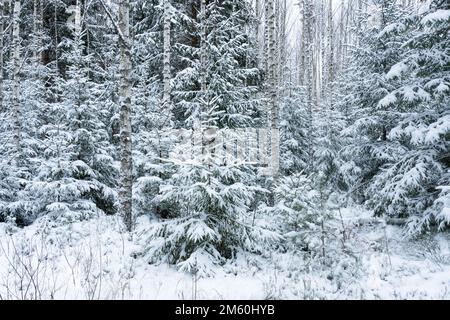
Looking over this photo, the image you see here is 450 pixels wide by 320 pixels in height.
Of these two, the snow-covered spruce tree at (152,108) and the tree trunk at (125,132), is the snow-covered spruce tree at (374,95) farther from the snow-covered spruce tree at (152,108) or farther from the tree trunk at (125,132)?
the tree trunk at (125,132)

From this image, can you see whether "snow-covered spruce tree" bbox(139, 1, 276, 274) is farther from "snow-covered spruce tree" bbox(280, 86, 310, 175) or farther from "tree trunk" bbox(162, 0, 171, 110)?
"snow-covered spruce tree" bbox(280, 86, 310, 175)

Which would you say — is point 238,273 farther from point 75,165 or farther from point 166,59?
point 166,59

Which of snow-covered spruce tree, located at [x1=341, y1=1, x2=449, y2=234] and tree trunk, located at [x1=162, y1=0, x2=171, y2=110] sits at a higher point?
tree trunk, located at [x1=162, y1=0, x2=171, y2=110]

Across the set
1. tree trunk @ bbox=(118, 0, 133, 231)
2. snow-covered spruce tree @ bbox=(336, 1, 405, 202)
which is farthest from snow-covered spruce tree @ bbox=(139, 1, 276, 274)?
snow-covered spruce tree @ bbox=(336, 1, 405, 202)

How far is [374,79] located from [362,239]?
6.07m

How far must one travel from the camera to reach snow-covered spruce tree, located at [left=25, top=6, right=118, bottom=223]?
884 cm

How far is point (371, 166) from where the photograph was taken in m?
11.7

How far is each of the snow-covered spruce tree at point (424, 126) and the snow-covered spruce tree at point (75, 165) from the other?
7726mm

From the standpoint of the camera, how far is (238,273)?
5.79 metres

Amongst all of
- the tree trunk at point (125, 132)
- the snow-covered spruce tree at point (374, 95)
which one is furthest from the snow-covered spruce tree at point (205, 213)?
the snow-covered spruce tree at point (374, 95)

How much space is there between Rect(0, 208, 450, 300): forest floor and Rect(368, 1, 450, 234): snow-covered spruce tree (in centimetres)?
91

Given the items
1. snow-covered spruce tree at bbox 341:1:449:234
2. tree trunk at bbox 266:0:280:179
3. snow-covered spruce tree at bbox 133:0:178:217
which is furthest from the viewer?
tree trunk at bbox 266:0:280:179
